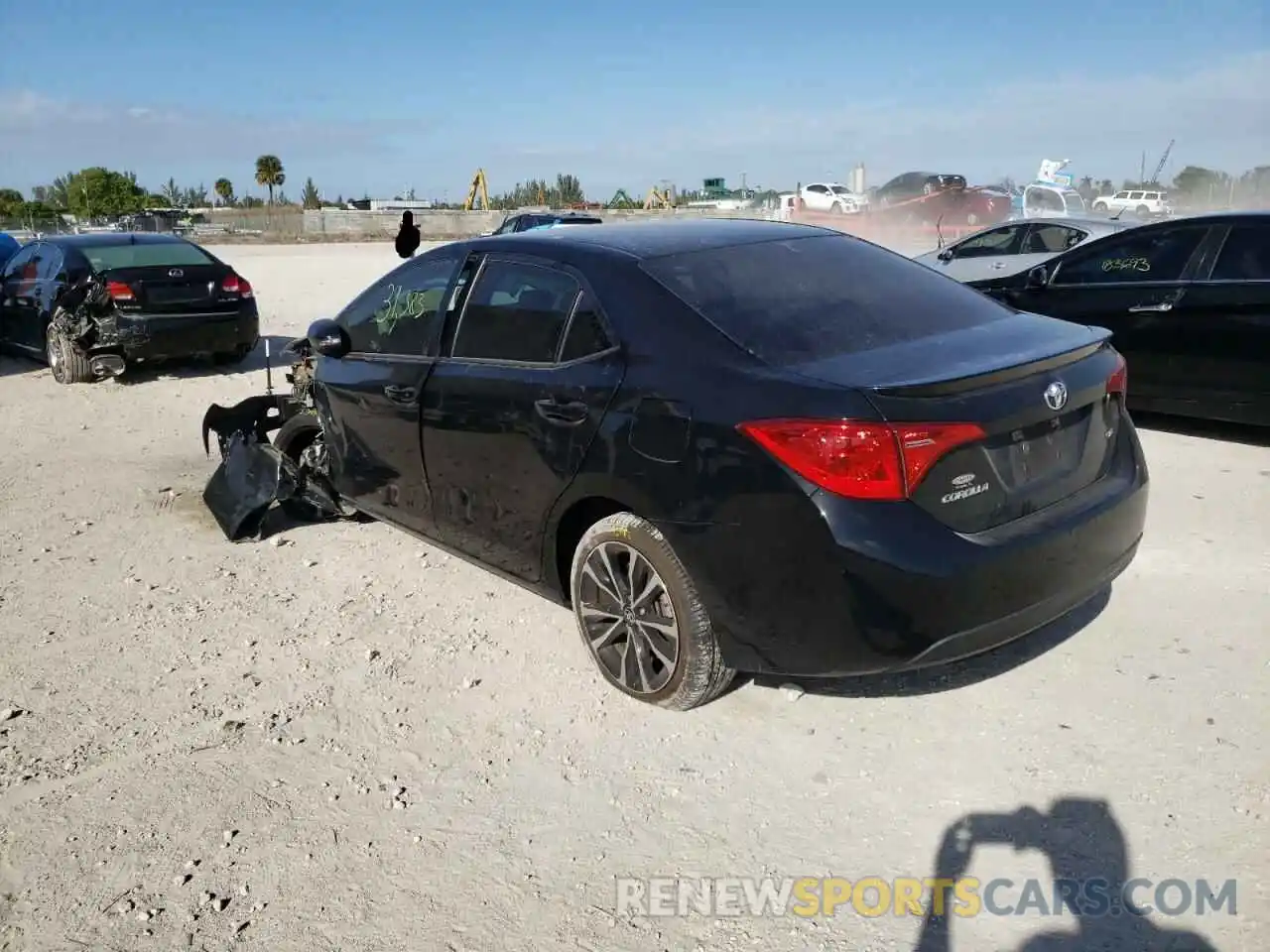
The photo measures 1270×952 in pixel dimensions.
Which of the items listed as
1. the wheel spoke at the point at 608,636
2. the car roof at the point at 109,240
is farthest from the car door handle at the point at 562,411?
the car roof at the point at 109,240

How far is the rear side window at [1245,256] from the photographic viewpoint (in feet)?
22.2

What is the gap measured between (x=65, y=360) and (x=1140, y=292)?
984cm

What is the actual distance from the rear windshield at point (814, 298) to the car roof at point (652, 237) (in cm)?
8

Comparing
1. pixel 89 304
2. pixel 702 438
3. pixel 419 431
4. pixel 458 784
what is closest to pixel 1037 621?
pixel 702 438

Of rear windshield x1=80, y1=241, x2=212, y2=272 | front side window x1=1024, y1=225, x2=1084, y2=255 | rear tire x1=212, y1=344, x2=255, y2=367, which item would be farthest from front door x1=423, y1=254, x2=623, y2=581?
front side window x1=1024, y1=225, x2=1084, y2=255

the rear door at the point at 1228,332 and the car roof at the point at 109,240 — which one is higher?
the car roof at the point at 109,240

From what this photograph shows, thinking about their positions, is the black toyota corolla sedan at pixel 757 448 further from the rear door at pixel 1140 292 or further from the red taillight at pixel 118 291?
the red taillight at pixel 118 291

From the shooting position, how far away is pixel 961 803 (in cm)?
308

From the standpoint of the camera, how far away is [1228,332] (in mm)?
6742

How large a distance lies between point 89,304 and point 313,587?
674 cm

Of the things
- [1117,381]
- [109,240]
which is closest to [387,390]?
[1117,381]

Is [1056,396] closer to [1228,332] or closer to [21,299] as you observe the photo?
[1228,332]

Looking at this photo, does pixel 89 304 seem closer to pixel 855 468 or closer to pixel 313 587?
pixel 313 587

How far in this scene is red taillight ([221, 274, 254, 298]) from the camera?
10.7 m
